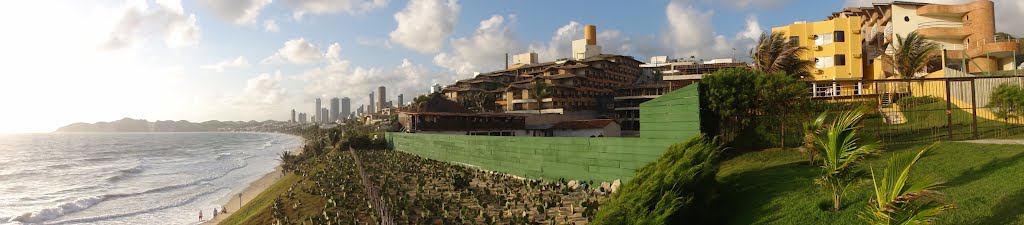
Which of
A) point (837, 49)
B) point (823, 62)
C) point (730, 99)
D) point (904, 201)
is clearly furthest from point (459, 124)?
point (904, 201)

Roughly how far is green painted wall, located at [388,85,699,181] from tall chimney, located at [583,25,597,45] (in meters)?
80.5

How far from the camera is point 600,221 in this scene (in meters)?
8.82

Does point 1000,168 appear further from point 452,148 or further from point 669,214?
point 452,148

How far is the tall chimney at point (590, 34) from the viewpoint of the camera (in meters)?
104

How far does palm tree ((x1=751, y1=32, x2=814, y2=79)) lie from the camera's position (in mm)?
25719

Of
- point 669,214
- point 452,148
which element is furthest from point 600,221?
point 452,148

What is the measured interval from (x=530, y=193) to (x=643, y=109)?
16.4 feet

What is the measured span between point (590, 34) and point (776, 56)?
78864 millimetres

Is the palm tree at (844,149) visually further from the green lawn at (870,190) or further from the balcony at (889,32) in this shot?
the balcony at (889,32)

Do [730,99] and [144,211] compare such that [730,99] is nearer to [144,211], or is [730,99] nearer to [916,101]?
[916,101]

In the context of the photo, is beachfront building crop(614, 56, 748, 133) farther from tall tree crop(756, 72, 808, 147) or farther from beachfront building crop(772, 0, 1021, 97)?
tall tree crop(756, 72, 808, 147)

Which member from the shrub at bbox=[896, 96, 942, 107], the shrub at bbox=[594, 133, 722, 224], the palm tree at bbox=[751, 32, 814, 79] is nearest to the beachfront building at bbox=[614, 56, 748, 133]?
the palm tree at bbox=[751, 32, 814, 79]

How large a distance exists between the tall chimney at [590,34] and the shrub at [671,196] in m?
94.7

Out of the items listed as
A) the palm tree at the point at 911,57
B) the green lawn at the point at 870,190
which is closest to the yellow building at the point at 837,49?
the palm tree at the point at 911,57
